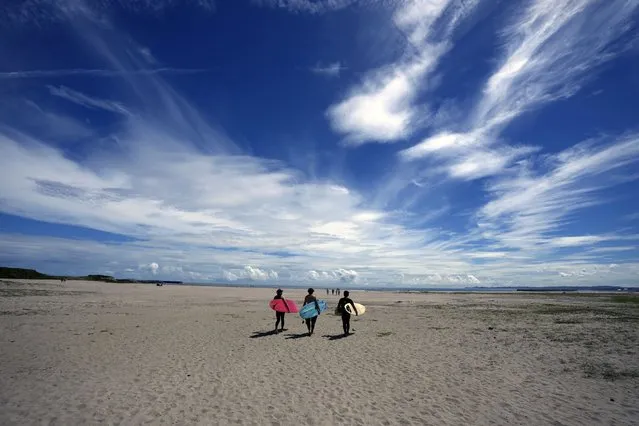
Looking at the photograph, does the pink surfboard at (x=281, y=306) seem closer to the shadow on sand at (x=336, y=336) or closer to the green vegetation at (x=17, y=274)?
the shadow on sand at (x=336, y=336)

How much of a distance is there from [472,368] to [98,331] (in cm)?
1823

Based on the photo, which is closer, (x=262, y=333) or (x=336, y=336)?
(x=336, y=336)

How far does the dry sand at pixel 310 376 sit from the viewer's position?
8.86 metres

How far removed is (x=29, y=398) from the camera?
30.9ft

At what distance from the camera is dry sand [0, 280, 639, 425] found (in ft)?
29.1

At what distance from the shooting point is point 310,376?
12164 mm

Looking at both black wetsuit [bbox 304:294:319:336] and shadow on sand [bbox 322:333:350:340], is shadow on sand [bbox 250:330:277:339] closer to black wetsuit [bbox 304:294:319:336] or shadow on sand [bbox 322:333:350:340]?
black wetsuit [bbox 304:294:319:336]

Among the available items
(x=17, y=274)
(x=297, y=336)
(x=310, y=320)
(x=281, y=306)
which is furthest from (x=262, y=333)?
(x=17, y=274)

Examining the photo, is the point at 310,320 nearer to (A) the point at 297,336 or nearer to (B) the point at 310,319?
(B) the point at 310,319

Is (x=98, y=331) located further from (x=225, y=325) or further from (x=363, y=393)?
(x=363, y=393)

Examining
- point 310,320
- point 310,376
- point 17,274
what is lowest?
point 310,376

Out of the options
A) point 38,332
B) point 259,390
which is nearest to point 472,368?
point 259,390

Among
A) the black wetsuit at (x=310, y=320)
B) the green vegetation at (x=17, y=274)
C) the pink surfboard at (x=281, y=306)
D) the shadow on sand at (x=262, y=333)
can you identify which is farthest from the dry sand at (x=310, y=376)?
the green vegetation at (x=17, y=274)

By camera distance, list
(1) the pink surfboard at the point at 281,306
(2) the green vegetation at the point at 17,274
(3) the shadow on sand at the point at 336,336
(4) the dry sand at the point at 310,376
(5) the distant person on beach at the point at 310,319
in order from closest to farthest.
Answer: (4) the dry sand at the point at 310,376, (3) the shadow on sand at the point at 336,336, (5) the distant person on beach at the point at 310,319, (1) the pink surfboard at the point at 281,306, (2) the green vegetation at the point at 17,274
